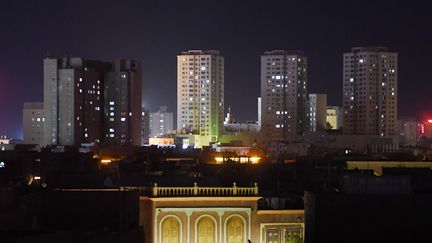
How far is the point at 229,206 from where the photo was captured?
34438mm

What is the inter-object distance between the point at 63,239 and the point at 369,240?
29.6ft

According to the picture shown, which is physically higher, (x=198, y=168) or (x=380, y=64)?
(x=380, y=64)

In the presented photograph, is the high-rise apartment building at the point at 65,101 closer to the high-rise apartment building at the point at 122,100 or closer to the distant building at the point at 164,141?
the high-rise apartment building at the point at 122,100

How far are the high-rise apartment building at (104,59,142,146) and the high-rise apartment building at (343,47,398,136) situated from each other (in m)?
49.6

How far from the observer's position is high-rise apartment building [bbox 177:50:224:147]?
525 feet

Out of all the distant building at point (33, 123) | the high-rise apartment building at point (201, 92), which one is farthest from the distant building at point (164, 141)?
the distant building at point (33, 123)

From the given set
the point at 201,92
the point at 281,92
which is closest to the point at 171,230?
the point at 201,92

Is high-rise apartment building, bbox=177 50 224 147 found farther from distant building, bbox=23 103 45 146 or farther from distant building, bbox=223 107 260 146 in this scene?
distant building, bbox=23 103 45 146

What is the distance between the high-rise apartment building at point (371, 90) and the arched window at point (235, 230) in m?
135

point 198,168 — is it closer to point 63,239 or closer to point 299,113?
point 63,239

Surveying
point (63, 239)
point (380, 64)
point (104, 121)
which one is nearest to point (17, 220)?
point (63, 239)

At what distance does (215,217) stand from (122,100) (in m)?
100

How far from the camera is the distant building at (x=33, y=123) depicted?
143500mm

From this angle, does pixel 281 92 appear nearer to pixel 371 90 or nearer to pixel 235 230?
pixel 371 90
